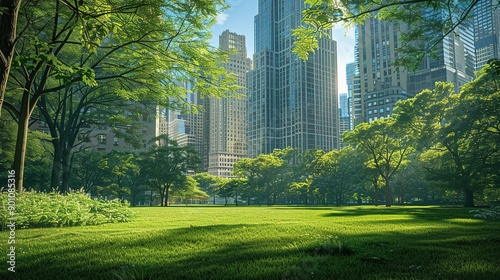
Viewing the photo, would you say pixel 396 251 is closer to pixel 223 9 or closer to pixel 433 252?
pixel 433 252

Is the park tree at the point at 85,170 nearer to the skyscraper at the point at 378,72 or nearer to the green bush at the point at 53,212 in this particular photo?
the green bush at the point at 53,212

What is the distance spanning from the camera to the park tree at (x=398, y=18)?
460 inches

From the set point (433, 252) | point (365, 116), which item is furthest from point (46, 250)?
point (365, 116)

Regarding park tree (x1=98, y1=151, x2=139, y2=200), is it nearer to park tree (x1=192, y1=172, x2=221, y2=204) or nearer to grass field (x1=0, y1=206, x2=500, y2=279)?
grass field (x1=0, y1=206, x2=500, y2=279)

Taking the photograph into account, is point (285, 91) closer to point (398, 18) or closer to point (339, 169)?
point (339, 169)

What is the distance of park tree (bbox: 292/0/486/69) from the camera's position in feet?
38.3

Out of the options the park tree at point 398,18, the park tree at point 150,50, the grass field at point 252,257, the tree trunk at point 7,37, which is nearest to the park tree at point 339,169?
the park tree at point 398,18

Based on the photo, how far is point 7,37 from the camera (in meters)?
5.53

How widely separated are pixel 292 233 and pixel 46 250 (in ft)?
15.4

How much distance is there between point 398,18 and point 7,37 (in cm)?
1200

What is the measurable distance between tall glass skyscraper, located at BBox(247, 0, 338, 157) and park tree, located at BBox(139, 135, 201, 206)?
90059mm

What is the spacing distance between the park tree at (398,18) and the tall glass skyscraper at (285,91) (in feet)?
411

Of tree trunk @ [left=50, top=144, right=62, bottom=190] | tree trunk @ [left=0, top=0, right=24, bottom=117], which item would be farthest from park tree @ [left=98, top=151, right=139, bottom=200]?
tree trunk @ [left=0, top=0, right=24, bottom=117]

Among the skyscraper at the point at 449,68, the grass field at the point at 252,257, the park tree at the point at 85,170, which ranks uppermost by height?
the skyscraper at the point at 449,68
